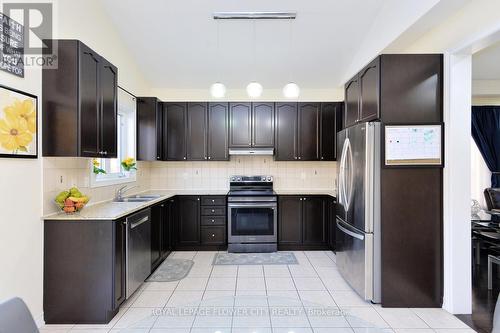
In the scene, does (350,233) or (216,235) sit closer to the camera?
(350,233)

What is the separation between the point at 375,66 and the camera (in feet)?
9.79

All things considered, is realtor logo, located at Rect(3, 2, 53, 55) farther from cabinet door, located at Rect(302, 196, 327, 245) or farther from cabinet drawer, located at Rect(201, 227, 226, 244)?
cabinet door, located at Rect(302, 196, 327, 245)

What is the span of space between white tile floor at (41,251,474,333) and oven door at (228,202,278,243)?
1.85ft

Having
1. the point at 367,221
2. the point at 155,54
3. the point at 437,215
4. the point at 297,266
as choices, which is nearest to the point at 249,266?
the point at 297,266

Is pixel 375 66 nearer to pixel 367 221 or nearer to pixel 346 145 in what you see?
pixel 346 145

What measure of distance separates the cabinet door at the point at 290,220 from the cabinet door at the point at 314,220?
10 centimetres

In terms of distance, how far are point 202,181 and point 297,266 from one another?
7.41 ft

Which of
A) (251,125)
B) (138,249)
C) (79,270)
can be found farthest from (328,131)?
(79,270)

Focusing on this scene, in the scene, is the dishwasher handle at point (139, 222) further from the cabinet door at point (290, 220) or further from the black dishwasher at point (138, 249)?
the cabinet door at point (290, 220)

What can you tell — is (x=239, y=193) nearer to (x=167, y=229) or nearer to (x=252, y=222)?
(x=252, y=222)

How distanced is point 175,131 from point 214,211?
1492mm

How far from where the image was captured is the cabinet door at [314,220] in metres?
4.82

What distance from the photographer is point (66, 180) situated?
2910 millimetres

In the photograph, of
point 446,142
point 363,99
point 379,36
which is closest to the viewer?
point 446,142
